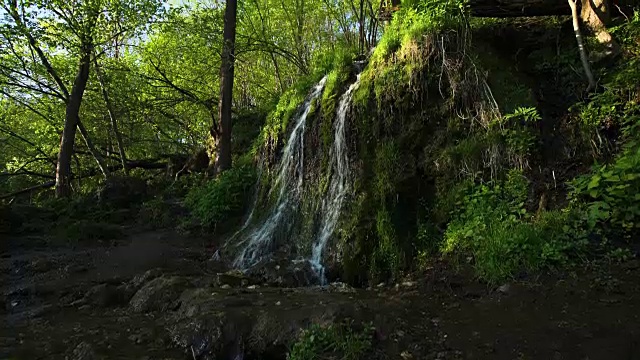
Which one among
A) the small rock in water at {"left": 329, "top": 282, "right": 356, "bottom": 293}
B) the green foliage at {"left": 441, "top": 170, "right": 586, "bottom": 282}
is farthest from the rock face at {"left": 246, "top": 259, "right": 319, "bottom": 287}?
the green foliage at {"left": 441, "top": 170, "right": 586, "bottom": 282}

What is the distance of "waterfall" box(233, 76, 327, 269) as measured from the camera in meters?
8.41

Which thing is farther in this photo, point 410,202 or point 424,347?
point 410,202

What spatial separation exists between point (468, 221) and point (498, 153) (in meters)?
A: 1.17

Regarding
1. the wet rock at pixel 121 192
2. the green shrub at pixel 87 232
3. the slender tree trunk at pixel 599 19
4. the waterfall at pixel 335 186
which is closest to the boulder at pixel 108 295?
the waterfall at pixel 335 186

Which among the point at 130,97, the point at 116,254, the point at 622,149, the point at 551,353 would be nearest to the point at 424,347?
the point at 551,353

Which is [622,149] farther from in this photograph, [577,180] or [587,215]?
[587,215]

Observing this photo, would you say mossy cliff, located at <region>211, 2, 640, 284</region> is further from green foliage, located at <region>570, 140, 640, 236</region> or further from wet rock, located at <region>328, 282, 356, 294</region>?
wet rock, located at <region>328, 282, 356, 294</region>

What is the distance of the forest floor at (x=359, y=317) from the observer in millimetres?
3756

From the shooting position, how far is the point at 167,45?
643 inches

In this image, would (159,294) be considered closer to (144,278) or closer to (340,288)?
(144,278)

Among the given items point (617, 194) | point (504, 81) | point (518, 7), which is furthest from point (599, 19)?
point (617, 194)

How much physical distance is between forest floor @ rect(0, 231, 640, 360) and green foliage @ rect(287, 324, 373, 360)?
134mm

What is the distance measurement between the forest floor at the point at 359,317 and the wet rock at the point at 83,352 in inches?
0.5

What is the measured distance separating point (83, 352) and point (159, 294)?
1610 mm
